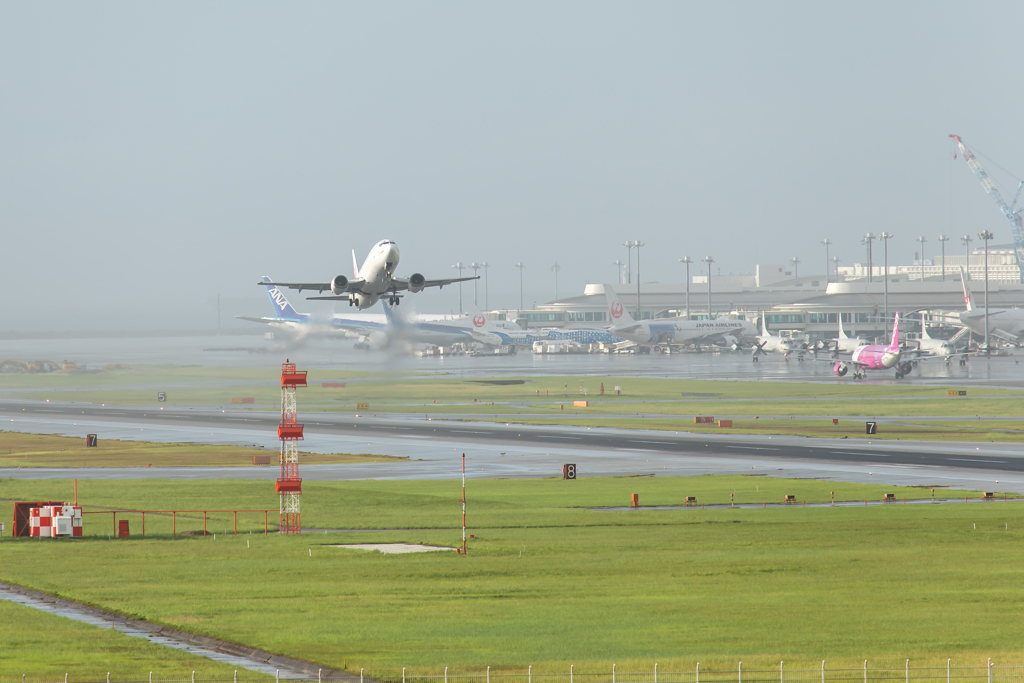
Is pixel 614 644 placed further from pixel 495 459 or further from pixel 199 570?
pixel 495 459

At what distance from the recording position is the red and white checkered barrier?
52344 mm

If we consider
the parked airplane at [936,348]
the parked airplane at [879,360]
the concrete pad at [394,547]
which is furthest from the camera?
the parked airplane at [936,348]

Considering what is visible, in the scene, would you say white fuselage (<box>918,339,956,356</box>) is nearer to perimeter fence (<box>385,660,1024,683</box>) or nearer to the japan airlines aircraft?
the japan airlines aircraft

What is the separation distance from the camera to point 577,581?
4184 cm

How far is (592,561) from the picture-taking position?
45281 mm

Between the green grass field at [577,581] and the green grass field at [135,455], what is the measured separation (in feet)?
60.8

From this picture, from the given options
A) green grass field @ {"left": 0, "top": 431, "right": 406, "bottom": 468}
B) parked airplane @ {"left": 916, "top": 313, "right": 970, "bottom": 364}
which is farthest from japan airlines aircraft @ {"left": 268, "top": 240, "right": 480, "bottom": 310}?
parked airplane @ {"left": 916, "top": 313, "right": 970, "bottom": 364}

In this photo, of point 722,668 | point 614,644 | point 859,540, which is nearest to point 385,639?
point 614,644

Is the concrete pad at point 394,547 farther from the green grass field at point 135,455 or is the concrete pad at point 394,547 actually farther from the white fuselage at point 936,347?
the white fuselage at point 936,347

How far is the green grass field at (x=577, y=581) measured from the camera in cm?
3247

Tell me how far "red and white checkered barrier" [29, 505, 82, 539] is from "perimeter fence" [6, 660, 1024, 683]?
957 inches

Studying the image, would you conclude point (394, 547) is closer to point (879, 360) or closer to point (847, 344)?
point (879, 360)

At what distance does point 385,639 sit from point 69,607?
38.5 feet

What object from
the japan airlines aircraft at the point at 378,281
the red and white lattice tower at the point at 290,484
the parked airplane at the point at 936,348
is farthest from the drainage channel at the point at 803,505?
the parked airplane at the point at 936,348
